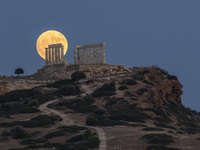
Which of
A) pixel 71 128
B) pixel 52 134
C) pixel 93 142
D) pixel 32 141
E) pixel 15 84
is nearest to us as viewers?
pixel 93 142

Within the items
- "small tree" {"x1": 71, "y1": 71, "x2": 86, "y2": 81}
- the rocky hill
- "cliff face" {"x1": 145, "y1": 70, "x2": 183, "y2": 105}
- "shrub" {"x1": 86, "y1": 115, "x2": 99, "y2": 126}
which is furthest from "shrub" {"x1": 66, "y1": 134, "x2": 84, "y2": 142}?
"small tree" {"x1": 71, "y1": 71, "x2": 86, "y2": 81}

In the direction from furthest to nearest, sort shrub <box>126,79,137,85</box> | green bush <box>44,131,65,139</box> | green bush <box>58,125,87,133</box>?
shrub <box>126,79,137,85</box>
green bush <box>58,125,87,133</box>
green bush <box>44,131,65,139</box>

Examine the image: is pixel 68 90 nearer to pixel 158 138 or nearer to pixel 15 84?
pixel 15 84

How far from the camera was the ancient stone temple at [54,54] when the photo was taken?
123 meters

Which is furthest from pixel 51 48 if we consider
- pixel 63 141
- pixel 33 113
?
pixel 63 141

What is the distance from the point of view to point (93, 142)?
1998 inches

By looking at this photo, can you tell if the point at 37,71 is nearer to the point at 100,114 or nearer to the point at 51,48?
the point at 51,48

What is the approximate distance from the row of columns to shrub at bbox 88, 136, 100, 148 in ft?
236

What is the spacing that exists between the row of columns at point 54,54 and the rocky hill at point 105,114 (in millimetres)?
10738

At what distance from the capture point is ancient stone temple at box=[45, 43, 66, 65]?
12325 centimetres

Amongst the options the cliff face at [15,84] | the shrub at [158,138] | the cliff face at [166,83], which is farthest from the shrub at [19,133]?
the cliff face at [15,84]

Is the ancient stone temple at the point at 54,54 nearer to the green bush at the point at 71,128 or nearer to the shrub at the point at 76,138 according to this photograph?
the green bush at the point at 71,128

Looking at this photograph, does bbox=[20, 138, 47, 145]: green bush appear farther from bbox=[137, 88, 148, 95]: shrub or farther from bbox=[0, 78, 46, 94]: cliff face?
bbox=[0, 78, 46, 94]: cliff face

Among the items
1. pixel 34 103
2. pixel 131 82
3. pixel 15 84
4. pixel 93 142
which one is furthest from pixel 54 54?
pixel 93 142
